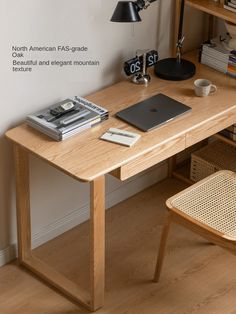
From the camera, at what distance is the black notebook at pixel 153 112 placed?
9.85 ft

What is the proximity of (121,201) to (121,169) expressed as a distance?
2.81 feet

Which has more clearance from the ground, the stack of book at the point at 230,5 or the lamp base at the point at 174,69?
the stack of book at the point at 230,5

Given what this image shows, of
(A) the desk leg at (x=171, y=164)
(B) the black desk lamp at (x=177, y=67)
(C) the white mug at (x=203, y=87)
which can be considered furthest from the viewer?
(A) the desk leg at (x=171, y=164)

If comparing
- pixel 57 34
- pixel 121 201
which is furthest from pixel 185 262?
pixel 57 34

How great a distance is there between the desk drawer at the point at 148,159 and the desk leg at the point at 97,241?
9 cm

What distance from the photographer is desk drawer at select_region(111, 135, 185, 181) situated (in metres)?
2.81

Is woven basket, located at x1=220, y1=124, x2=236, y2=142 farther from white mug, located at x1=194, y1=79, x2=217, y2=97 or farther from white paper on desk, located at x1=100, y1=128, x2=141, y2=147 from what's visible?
white paper on desk, located at x1=100, y1=128, x2=141, y2=147

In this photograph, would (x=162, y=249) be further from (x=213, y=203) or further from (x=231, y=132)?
(x=231, y=132)

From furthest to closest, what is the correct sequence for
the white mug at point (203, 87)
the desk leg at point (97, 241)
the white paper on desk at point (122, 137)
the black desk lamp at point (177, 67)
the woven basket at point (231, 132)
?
the woven basket at point (231, 132) < the black desk lamp at point (177, 67) < the white mug at point (203, 87) < the white paper on desk at point (122, 137) < the desk leg at point (97, 241)

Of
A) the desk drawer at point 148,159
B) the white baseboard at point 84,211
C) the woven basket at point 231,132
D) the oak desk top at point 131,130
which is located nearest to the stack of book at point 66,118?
the oak desk top at point 131,130

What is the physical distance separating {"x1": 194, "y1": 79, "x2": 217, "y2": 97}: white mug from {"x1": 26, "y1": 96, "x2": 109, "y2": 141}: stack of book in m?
0.42

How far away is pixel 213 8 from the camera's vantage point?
10.9ft

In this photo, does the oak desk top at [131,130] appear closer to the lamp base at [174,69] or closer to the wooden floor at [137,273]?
the lamp base at [174,69]

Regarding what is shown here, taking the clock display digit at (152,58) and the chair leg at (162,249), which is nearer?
the chair leg at (162,249)
